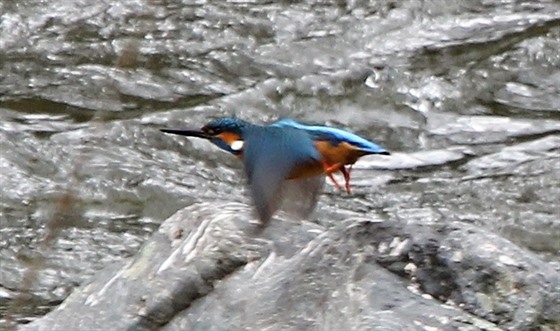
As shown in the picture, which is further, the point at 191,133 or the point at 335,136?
the point at 191,133

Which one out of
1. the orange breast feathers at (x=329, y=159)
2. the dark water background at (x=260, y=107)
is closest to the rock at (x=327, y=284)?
the orange breast feathers at (x=329, y=159)

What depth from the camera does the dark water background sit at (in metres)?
→ 5.01

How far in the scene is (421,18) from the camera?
6.75 metres

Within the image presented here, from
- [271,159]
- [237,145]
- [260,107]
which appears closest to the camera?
[271,159]

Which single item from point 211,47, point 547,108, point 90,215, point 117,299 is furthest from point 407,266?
point 211,47

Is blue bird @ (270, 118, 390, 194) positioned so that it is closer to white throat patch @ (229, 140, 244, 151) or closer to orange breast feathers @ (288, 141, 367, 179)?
orange breast feathers @ (288, 141, 367, 179)

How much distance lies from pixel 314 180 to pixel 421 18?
335 cm

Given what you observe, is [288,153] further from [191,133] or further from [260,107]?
[260,107]

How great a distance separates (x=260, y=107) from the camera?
5.90 meters

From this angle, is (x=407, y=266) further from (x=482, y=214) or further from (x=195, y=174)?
Result: (x=195, y=174)

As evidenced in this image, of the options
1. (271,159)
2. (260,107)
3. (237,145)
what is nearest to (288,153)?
(271,159)

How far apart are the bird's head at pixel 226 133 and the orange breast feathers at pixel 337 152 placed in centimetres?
21

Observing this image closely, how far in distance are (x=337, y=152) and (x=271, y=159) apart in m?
0.18

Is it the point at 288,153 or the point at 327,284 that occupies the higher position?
the point at 288,153
